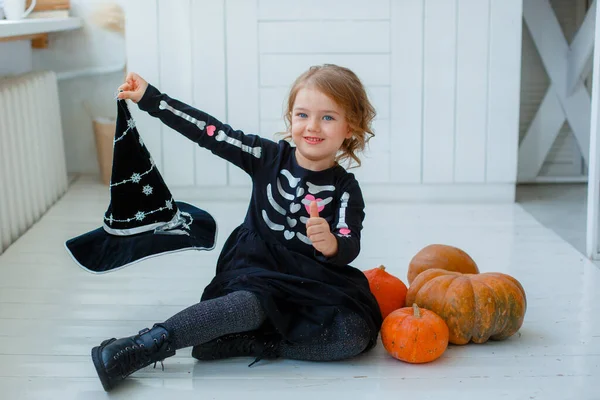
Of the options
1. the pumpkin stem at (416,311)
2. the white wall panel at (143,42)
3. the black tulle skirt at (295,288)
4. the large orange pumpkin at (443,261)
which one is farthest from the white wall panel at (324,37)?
the pumpkin stem at (416,311)

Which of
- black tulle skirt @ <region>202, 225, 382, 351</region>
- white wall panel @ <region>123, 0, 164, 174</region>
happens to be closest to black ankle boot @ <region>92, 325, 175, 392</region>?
black tulle skirt @ <region>202, 225, 382, 351</region>

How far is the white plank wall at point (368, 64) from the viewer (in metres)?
3.38

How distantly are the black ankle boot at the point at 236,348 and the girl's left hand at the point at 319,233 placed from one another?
0.84ft

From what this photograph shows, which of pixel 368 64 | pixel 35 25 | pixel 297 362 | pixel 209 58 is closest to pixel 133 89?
pixel 297 362

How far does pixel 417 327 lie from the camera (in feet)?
6.34

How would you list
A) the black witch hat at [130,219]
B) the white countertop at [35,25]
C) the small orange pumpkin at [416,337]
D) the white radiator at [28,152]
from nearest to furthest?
the small orange pumpkin at [416,337], the black witch hat at [130,219], the white countertop at [35,25], the white radiator at [28,152]

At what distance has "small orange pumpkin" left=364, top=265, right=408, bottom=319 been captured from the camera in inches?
84.5

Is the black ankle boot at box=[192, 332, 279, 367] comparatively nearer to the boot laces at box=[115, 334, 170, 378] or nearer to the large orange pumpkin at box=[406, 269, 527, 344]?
the boot laces at box=[115, 334, 170, 378]

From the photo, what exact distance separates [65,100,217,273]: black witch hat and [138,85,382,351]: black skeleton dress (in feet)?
0.38

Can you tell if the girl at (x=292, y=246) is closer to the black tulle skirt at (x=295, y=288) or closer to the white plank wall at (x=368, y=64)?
the black tulle skirt at (x=295, y=288)

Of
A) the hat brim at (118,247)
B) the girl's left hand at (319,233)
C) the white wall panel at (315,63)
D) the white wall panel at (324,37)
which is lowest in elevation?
the hat brim at (118,247)

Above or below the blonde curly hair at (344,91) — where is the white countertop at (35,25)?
above

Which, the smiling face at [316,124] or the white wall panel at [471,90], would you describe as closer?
the smiling face at [316,124]

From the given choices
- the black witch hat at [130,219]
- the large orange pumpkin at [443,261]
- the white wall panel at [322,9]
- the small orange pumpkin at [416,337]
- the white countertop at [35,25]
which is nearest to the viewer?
the small orange pumpkin at [416,337]
